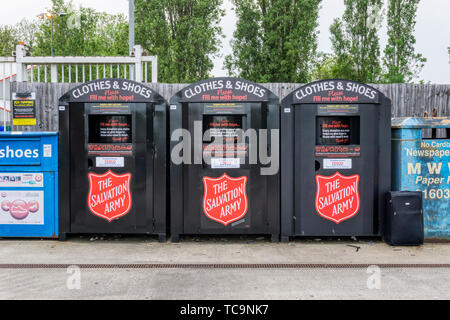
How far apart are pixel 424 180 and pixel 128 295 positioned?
4531 millimetres

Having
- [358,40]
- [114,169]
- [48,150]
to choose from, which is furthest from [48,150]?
[358,40]

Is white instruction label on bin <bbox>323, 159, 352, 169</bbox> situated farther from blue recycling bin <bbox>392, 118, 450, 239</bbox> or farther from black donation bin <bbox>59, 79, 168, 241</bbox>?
black donation bin <bbox>59, 79, 168, 241</bbox>

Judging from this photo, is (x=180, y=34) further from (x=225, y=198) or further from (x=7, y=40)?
(x=7, y=40)

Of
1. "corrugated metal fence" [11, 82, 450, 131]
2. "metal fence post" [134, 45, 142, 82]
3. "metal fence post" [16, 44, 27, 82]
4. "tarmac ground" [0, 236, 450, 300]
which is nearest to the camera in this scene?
"tarmac ground" [0, 236, 450, 300]

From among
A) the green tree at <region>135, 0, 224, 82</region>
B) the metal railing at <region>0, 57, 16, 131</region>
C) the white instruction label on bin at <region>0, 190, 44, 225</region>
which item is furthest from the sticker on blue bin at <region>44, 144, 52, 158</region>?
the green tree at <region>135, 0, 224, 82</region>

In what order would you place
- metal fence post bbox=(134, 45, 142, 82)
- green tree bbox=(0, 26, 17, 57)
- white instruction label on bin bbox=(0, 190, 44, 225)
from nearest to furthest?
white instruction label on bin bbox=(0, 190, 44, 225) → metal fence post bbox=(134, 45, 142, 82) → green tree bbox=(0, 26, 17, 57)

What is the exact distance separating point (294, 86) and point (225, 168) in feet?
11.0

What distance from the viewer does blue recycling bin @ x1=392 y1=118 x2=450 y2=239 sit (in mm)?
6297

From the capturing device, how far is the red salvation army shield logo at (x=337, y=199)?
6254mm

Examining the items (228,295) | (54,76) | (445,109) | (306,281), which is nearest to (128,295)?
(228,295)

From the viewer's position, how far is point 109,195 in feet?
20.7

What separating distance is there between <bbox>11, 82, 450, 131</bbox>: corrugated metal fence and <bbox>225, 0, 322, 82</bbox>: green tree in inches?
346

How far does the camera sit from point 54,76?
9008 millimetres

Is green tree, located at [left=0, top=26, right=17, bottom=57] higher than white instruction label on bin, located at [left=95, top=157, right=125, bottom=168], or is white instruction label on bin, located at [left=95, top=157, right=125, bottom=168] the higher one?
green tree, located at [left=0, top=26, right=17, bottom=57]
